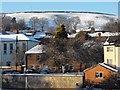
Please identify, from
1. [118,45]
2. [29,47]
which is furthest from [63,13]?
[118,45]

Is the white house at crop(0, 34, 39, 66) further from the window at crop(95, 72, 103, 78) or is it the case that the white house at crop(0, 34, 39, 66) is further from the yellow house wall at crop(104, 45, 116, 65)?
the window at crop(95, 72, 103, 78)

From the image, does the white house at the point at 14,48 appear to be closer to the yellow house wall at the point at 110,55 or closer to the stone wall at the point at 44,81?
the yellow house wall at the point at 110,55

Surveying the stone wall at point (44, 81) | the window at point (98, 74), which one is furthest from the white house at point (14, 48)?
the window at point (98, 74)

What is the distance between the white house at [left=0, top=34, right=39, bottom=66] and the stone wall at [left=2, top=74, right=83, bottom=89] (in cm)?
450

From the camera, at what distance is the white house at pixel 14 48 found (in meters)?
16.3

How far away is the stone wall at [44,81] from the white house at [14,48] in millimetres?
4502

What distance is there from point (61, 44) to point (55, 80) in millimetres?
3616

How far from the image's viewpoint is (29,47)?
17.6m

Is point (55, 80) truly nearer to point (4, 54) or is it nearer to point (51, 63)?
point (51, 63)

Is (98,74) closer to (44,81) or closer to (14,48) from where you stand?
(44,81)

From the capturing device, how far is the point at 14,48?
56.3ft

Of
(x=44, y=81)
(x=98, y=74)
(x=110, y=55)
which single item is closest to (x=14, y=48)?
(x=110, y=55)

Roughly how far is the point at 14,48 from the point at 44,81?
244 inches

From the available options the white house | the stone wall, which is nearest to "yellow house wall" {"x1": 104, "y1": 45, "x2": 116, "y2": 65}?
the stone wall
